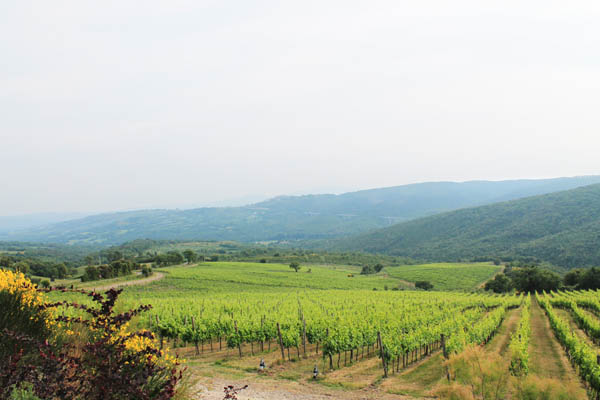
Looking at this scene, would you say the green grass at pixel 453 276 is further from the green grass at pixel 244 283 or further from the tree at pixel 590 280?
the tree at pixel 590 280

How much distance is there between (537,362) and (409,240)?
165 m

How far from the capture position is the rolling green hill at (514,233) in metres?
104

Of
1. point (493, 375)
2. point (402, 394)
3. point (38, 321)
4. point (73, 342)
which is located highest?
point (38, 321)

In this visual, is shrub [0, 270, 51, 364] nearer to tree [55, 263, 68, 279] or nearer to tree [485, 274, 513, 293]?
tree [485, 274, 513, 293]

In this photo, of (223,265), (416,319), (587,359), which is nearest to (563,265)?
(223,265)

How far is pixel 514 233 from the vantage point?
454ft

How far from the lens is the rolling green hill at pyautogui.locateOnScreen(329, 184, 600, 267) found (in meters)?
104


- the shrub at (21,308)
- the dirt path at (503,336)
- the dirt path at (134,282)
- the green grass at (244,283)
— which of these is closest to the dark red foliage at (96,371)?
the shrub at (21,308)

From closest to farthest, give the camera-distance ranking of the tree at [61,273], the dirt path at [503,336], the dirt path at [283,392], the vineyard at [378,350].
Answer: the dirt path at [283,392] → the vineyard at [378,350] → the dirt path at [503,336] → the tree at [61,273]

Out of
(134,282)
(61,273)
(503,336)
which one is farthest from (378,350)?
(61,273)

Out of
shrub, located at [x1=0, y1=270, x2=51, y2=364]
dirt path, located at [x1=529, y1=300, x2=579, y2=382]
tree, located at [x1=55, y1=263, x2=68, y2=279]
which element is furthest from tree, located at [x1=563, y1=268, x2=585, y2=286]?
tree, located at [x1=55, y1=263, x2=68, y2=279]

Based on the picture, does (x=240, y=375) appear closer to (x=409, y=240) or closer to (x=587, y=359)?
(x=587, y=359)

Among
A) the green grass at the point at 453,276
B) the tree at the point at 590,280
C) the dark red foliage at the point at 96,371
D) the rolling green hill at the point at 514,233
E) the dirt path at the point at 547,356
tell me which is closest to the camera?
the dark red foliage at the point at 96,371

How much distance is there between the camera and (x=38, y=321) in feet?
22.4
